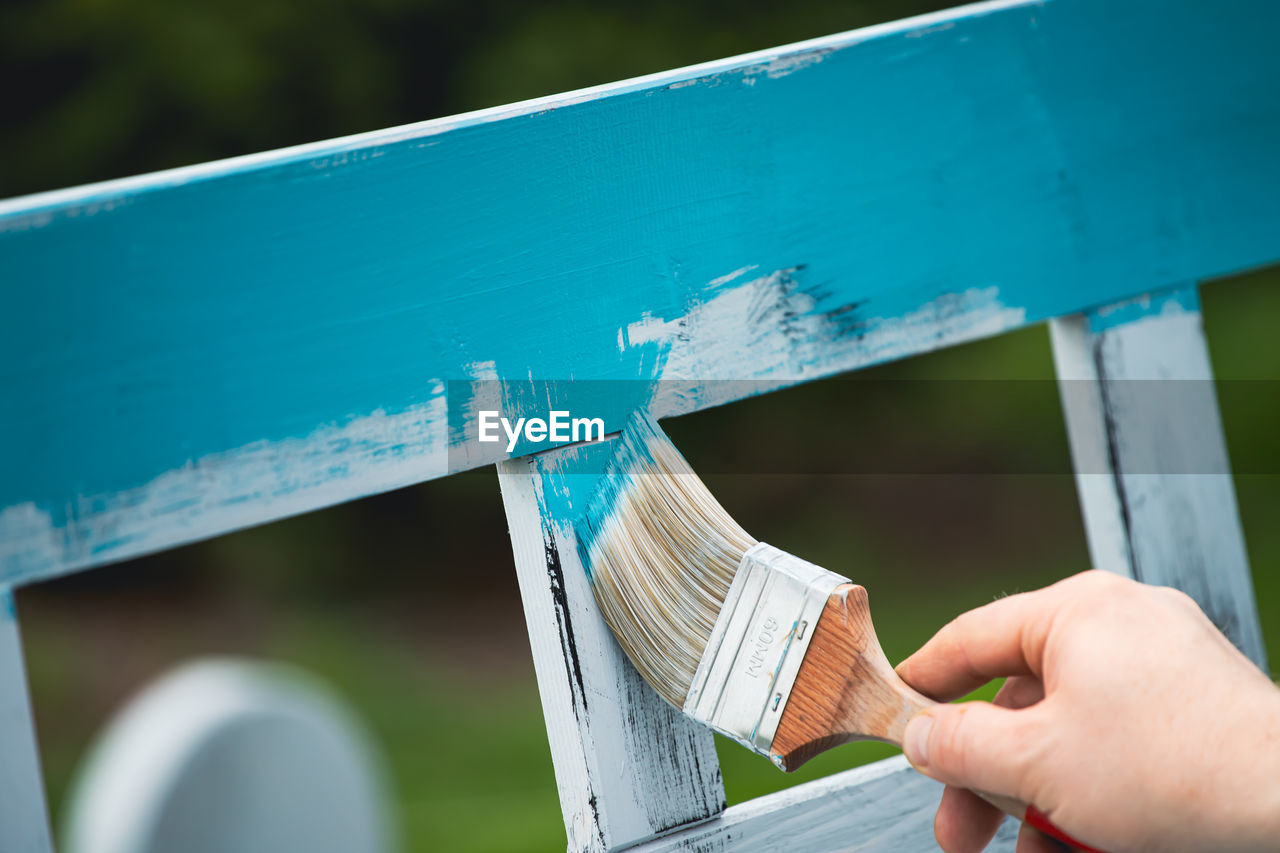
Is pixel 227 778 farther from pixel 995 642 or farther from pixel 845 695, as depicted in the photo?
pixel 995 642

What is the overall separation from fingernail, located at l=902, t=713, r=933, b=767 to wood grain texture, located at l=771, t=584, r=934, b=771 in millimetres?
11

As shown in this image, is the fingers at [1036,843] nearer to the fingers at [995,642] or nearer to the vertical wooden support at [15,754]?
the fingers at [995,642]

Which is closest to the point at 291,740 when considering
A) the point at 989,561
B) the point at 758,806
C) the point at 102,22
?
the point at 758,806

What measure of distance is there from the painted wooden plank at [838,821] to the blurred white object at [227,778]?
24 cm

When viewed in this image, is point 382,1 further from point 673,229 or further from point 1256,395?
point 1256,395

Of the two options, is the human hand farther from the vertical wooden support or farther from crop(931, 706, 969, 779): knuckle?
the vertical wooden support

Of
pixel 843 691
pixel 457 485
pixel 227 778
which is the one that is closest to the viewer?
pixel 227 778

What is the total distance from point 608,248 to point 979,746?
411 millimetres

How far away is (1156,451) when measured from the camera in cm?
91

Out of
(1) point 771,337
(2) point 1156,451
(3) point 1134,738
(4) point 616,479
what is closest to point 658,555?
(4) point 616,479

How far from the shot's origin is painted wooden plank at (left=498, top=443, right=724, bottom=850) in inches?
26.8

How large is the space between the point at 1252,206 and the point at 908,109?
396mm

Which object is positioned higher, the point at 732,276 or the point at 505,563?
the point at 732,276

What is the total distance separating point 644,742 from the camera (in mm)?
706
